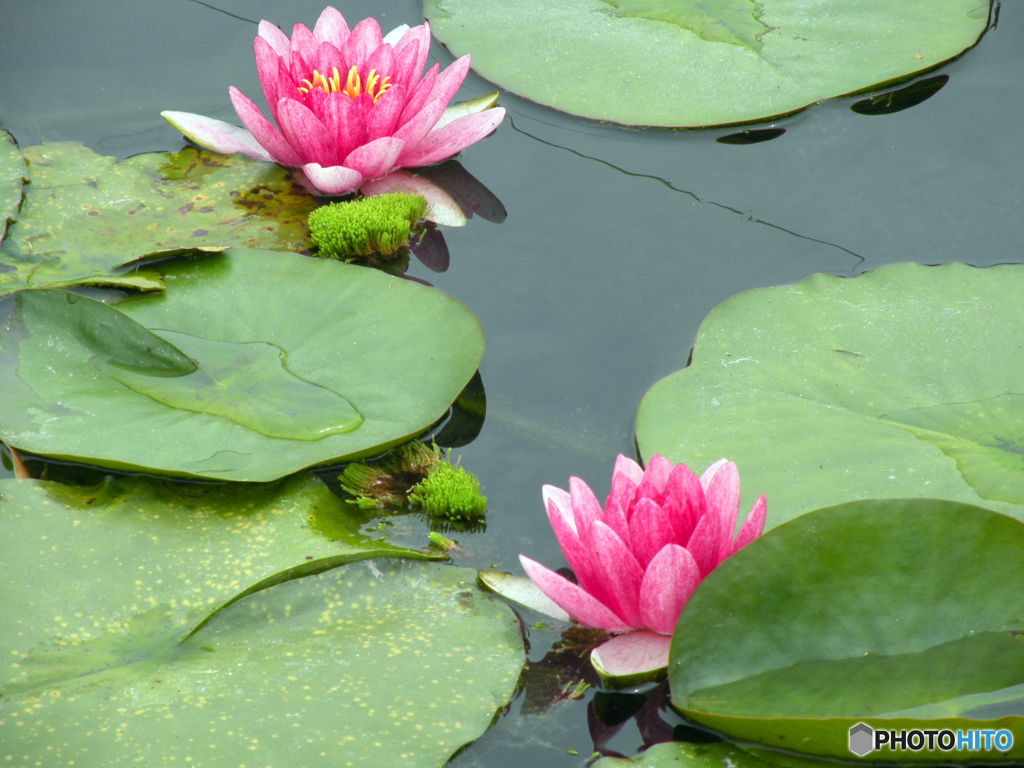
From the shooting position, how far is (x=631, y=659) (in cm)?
128

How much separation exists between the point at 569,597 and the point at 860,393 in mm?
778

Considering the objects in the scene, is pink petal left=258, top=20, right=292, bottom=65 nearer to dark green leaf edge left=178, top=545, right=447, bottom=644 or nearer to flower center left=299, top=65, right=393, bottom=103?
flower center left=299, top=65, right=393, bottom=103

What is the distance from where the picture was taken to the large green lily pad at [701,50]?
7.97 feet

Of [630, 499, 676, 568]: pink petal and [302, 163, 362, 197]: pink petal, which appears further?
[302, 163, 362, 197]: pink petal

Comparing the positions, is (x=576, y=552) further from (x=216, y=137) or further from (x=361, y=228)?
(x=216, y=137)

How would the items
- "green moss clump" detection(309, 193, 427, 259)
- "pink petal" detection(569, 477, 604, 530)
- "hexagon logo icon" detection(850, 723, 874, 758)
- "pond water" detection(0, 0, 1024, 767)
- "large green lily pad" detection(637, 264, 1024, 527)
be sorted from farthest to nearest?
"green moss clump" detection(309, 193, 427, 259) < "pond water" detection(0, 0, 1024, 767) < "large green lily pad" detection(637, 264, 1024, 527) < "pink petal" detection(569, 477, 604, 530) < "hexagon logo icon" detection(850, 723, 874, 758)

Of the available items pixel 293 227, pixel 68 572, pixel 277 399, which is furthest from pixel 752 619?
pixel 293 227

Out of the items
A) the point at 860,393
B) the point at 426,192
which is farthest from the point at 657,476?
the point at 426,192

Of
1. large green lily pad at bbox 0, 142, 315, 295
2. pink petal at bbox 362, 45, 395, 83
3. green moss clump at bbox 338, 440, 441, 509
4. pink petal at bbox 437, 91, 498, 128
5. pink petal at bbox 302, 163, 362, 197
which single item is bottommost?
green moss clump at bbox 338, 440, 441, 509

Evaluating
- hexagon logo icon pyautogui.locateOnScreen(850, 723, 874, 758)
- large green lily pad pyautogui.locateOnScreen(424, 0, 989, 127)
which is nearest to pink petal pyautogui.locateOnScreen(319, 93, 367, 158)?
large green lily pad pyautogui.locateOnScreen(424, 0, 989, 127)

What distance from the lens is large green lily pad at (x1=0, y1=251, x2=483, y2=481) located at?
5.08 feet

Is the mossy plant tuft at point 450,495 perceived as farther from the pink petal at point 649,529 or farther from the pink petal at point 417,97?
the pink petal at point 417,97

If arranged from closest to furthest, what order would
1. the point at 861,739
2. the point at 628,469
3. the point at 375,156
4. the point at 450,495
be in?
the point at 861,739 < the point at 628,469 < the point at 450,495 < the point at 375,156

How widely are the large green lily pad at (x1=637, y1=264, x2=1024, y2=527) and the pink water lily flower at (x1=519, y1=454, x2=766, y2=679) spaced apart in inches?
7.8
